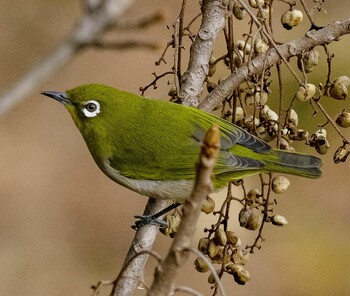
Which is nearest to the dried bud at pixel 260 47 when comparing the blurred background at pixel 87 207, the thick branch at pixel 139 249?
the thick branch at pixel 139 249

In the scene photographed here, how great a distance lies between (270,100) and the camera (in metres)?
7.36

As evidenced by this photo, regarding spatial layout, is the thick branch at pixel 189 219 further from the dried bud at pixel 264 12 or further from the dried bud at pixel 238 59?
the dried bud at pixel 238 59

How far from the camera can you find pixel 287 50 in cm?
321

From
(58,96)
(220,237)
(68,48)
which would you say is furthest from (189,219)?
(58,96)

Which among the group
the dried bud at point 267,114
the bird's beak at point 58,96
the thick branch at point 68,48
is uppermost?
the dried bud at point 267,114

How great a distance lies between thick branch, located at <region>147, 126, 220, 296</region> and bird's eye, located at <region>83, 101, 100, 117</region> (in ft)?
6.36

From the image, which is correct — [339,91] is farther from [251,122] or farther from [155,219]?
[155,219]

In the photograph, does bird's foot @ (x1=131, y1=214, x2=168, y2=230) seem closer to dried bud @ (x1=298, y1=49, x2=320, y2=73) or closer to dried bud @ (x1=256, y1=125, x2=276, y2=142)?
dried bud @ (x1=256, y1=125, x2=276, y2=142)

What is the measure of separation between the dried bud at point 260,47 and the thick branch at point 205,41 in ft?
0.63

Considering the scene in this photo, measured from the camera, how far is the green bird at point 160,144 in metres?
3.49

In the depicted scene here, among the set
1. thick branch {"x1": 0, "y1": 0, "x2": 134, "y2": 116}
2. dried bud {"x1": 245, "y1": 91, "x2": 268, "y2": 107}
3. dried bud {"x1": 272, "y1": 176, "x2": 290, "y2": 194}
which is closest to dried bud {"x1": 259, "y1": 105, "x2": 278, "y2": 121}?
dried bud {"x1": 245, "y1": 91, "x2": 268, "y2": 107}

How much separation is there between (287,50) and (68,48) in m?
2.27

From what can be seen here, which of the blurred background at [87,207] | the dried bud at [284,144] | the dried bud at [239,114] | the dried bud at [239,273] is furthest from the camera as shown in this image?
the blurred background at [87,207]

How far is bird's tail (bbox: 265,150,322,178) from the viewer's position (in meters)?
3.42
